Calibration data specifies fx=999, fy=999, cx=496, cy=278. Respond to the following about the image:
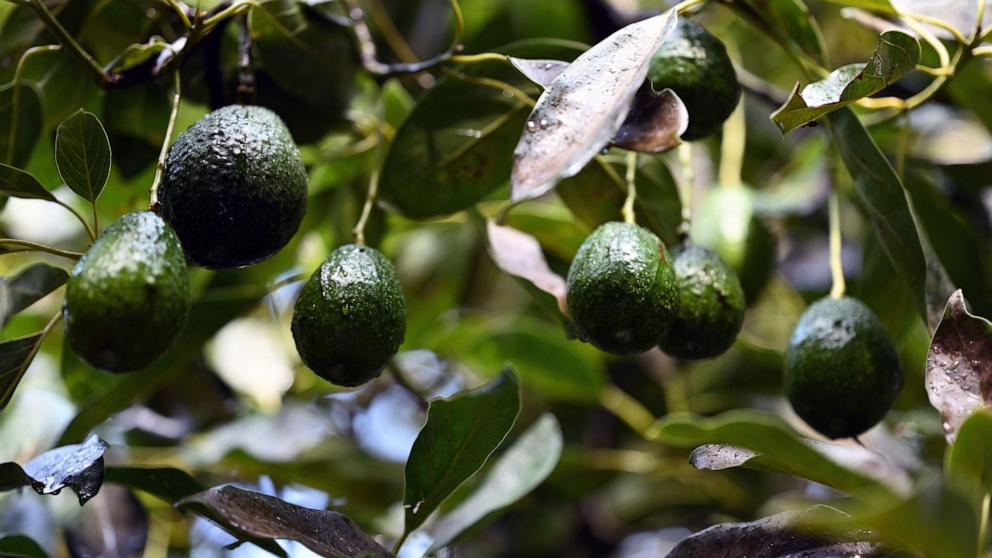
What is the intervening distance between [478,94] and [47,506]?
3.23 ft

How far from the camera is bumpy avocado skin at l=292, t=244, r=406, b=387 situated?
0.94 m

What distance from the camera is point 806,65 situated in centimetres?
124

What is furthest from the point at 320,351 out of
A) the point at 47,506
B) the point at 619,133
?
the point at 47,506

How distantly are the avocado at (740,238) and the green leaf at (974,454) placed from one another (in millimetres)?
649

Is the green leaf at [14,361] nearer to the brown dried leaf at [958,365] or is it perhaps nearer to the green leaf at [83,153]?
the green leaf at [83,153]

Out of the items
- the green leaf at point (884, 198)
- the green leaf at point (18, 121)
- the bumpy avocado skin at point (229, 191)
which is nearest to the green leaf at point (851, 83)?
the green leaf at point (884, 198)

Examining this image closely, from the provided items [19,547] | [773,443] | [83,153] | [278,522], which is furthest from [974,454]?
[19,547]

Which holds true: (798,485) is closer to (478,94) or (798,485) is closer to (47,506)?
(478,94)

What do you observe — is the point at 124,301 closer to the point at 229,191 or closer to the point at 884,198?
the point at 229,191

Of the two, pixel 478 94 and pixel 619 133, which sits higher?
pixel 619 133

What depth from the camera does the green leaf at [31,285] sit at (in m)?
1.06

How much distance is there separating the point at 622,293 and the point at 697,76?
0.27 meters

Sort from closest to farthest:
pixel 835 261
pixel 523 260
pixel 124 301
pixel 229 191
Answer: pixel 124 301 → pixel 229 191 → pixel 523 260 → pixel 835 261

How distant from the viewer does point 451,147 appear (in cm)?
127
